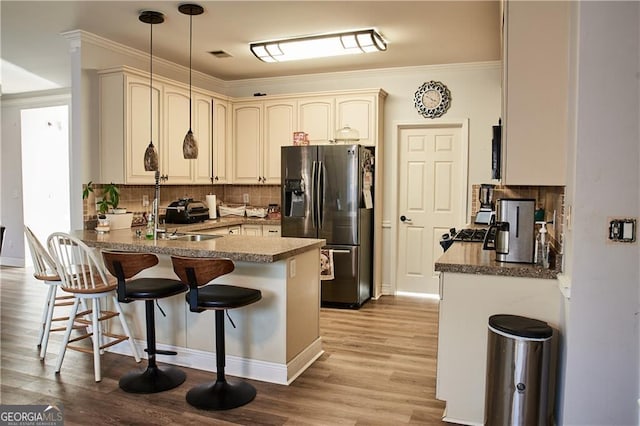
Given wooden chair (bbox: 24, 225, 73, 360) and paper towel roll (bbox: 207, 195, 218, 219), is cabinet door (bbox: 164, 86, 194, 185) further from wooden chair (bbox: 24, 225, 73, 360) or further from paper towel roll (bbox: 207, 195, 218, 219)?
wooden chair (bbox: 24, 225, 73, 360)

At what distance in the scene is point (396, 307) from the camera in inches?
208

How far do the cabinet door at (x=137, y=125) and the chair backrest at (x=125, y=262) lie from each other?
1.68 meters

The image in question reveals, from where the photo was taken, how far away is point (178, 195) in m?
5.75

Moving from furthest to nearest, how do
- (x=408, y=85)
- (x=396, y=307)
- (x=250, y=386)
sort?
(x=408, y=85)
(x=396, y=307)
(x=250, y=386)

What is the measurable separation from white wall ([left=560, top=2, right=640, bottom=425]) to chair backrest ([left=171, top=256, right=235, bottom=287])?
72.7 inches

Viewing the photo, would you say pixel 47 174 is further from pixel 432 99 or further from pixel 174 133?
pixel 432 99

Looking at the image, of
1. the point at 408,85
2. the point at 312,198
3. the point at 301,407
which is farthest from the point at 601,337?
the point at 408,85

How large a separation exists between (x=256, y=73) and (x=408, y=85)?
1846 millimetres

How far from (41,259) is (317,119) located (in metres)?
3.25

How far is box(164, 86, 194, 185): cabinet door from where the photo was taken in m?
4.99

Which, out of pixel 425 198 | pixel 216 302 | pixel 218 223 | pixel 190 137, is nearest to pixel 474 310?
pixel 216 302

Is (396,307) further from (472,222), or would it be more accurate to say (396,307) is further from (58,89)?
(58,89)

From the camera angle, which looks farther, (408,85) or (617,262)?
(408,85)

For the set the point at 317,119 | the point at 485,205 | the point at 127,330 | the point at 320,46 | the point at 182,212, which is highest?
the point at 320,46
